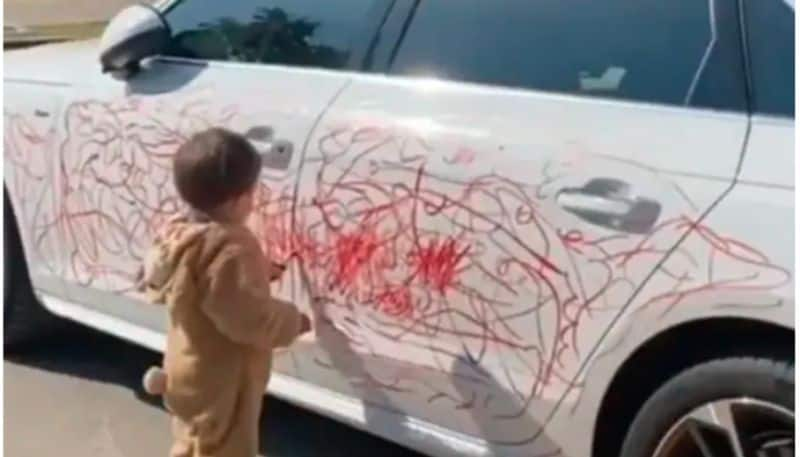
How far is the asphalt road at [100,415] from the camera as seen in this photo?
4688mm

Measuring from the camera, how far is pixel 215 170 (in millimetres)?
3473

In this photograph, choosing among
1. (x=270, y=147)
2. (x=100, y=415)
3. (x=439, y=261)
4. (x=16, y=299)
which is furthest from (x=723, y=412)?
(x=16, y=299)

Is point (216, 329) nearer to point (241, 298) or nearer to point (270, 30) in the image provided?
point (241, 298)

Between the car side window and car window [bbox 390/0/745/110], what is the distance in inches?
9.7

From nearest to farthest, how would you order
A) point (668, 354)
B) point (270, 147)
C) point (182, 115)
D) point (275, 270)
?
1. point (668, 354)
2. point (275, 270)
3. point (270, 147)
4. point (182, 115)

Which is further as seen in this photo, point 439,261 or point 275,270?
point 275,270

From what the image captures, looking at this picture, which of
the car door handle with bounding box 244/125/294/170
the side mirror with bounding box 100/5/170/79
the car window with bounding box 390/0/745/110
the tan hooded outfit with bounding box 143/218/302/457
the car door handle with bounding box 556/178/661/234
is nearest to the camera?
the car door handle with bounding box 556/178/661/234

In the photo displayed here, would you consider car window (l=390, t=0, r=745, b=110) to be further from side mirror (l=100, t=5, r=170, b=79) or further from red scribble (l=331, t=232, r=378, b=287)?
side mirror (l=100, t=5, r=170, b=79)

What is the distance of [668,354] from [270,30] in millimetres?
1617

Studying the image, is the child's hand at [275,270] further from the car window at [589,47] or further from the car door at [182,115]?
the car window at [589,47]

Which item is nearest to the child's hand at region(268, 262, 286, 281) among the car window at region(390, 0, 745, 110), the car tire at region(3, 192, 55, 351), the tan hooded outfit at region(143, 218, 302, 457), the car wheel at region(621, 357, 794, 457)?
the tan hooded outfit at region(143, 218, 302, 457)

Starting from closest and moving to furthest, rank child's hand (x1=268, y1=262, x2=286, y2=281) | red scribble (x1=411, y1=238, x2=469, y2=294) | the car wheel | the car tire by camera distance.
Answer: the car wheel < red scribble (x1=411, y1=238, x2=469, y2=294) < child's hand (x1=268, y1=262, x2=286, y2=281) < the car tire

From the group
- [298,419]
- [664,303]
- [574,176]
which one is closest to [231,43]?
[298,419]

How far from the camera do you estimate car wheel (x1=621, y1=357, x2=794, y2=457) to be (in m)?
3.14
